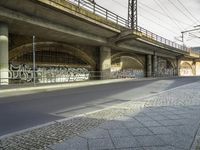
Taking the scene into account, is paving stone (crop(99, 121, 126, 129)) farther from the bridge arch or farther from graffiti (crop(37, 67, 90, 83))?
the bridge arch

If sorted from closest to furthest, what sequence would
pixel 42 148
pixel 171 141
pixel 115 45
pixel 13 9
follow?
pixel 42 148 → pixel 171 141 → pixel 13 9 → pixel 115 45

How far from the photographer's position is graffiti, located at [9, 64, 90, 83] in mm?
21828

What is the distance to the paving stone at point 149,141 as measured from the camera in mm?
4828

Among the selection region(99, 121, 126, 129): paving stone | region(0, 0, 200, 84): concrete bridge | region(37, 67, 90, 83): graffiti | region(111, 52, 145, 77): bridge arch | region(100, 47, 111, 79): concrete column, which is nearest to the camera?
region(99, 121, 126, 129): paving stone

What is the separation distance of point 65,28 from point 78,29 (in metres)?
1.98

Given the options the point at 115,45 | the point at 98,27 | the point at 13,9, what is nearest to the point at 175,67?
the point at 115,45

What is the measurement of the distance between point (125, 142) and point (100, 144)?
0.49 metres

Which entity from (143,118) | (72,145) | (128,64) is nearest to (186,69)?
(128,64)

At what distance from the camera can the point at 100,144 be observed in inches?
191

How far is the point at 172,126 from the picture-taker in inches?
245

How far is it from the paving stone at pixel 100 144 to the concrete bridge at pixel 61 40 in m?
12.5

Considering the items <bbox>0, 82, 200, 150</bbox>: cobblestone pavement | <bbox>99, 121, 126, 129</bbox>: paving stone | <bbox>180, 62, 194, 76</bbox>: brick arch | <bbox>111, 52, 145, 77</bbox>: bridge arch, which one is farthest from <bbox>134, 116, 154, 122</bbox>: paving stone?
<bbox>180, 62, 194, 76</bbox>: brick arch

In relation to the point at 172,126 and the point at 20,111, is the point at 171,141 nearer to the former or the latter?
the point at 172,126

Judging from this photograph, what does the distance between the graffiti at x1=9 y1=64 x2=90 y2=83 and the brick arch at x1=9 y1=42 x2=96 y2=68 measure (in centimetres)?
103
